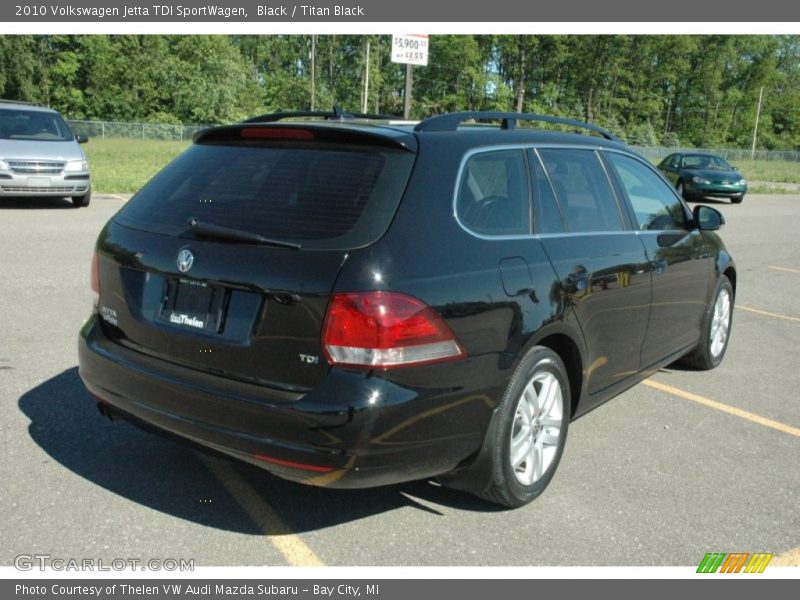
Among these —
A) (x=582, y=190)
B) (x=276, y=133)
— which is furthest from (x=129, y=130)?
(x=276, y=133)

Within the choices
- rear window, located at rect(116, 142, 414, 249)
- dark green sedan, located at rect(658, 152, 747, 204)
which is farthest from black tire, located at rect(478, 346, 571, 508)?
dark green sedan, located at rect(658, 152, 747, 204)

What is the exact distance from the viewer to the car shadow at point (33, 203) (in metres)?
14.1

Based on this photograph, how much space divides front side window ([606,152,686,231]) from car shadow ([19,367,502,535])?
2156mm

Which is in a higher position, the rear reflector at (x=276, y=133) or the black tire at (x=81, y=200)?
the rear reflector at (x=276, y=133)

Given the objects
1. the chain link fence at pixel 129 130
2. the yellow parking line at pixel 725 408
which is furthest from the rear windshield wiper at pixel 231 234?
the chain link fence at pixel 129 130

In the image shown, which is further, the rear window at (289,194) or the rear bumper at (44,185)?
the rear bumper at (44,185)

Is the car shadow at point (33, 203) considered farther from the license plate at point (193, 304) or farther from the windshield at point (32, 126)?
the license plate at point (193, 304)

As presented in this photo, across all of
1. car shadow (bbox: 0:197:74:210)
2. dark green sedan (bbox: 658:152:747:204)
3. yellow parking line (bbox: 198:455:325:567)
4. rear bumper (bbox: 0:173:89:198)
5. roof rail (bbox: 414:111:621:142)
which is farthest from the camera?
dark green sedan (bbox: 658:152:747:204)

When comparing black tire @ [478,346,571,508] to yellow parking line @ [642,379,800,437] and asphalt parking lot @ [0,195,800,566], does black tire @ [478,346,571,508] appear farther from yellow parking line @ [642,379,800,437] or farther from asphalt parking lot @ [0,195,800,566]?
yellow parking line @ [642,379,800,437]

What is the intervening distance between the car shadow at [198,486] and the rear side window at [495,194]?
131 cm

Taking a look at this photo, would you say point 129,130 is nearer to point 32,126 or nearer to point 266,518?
point 32,126

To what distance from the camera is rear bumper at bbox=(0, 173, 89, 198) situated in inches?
525

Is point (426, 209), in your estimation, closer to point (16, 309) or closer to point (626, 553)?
point (626, 553)

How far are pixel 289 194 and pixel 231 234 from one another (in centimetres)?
30
